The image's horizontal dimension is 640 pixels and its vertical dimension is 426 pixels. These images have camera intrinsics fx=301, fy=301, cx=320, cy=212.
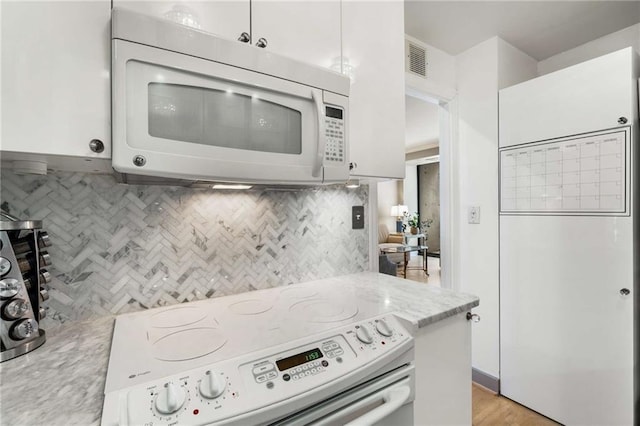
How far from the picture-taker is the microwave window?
0.79 metres

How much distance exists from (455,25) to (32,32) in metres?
2.15

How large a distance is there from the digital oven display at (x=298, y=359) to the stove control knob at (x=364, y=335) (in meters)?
0.14

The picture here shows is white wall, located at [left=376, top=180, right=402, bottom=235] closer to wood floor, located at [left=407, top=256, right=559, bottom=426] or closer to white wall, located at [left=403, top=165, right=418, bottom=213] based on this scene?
white wall, located at [left=403, top=165, right=418, bottom=213]

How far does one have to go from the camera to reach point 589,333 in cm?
166

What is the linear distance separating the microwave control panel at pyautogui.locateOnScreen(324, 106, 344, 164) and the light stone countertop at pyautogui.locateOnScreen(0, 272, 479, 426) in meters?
0.56

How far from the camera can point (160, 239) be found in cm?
112

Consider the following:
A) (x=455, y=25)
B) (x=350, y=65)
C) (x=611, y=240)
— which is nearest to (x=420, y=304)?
(x=350, y=65)

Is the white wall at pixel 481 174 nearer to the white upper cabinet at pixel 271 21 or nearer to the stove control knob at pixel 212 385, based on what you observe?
the white upper cabinet at pixel 271 21

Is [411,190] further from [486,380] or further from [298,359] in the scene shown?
[298,359]

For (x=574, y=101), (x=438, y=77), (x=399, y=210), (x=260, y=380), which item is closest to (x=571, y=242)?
(x=574, y=101)

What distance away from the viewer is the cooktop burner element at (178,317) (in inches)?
37.5

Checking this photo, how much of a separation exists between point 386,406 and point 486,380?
1.82 m

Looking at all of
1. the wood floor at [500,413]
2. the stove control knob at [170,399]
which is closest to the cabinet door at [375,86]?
the stove control knob at [170,399]

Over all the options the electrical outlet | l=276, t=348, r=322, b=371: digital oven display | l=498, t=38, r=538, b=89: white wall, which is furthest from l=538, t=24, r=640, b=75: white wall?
l=276, t=348, r=322, b=371: digital oven display
